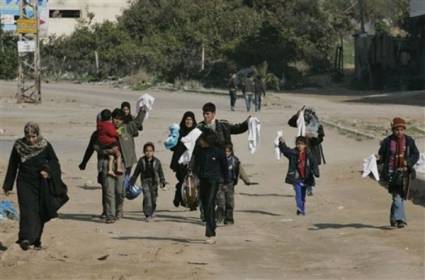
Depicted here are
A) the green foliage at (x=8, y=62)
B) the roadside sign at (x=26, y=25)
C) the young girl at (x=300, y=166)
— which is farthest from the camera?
the green foliage at (x=8, y=62)

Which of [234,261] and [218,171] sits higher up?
[218,171]

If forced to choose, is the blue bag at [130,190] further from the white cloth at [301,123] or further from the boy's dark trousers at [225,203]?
the white cloth at [301,123]

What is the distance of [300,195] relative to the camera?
16312 mm

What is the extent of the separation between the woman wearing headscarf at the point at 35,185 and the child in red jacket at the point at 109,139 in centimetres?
255

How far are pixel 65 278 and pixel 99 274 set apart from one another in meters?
0.35

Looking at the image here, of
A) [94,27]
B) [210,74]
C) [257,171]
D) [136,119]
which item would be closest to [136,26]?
[94,27]

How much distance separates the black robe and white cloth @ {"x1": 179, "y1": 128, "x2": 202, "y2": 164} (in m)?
2.10

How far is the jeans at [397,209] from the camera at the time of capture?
14.1 m

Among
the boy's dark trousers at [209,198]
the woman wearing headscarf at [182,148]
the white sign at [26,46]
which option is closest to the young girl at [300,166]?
the woman wearing headscarf at [182,148]

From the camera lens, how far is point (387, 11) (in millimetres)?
77188

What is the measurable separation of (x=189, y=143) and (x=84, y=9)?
72.7 m

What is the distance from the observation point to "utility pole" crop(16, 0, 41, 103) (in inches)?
1754

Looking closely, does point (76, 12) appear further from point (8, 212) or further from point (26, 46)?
point (8, 212)

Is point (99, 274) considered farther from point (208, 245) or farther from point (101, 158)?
point (101, 158)
